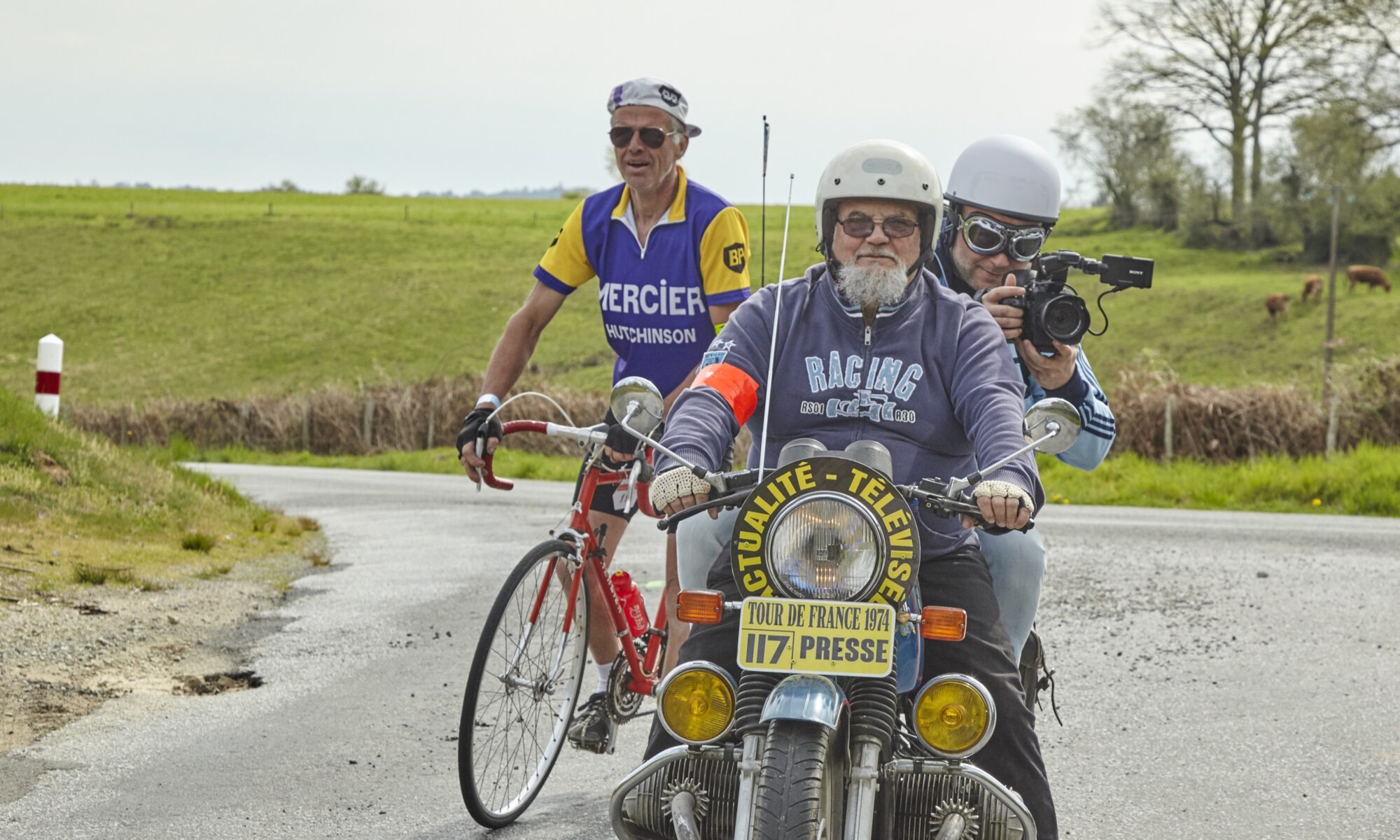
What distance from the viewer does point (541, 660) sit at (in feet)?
15.6

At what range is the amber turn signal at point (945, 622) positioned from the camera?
9.38ft

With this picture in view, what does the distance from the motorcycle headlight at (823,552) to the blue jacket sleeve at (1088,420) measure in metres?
1.69

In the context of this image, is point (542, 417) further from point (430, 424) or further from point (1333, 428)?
point (1333, 428)

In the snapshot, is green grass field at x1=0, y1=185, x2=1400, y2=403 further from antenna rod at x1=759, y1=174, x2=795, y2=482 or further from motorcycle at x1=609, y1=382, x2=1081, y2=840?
motorcycle at x1=609, y1=382, x2=1081, y2=840

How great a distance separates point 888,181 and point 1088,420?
3.83 feet

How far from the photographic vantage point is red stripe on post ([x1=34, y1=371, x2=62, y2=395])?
12.4 m

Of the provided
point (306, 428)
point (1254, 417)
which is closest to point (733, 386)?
point (1254, 417)

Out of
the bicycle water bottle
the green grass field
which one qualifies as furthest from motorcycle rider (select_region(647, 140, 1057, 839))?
the green grass field

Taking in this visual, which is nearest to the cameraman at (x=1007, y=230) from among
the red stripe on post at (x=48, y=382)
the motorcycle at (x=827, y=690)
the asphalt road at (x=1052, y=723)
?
the asphalt road at (x=1052, y=723)

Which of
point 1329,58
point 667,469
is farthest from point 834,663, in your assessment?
point 1329,58

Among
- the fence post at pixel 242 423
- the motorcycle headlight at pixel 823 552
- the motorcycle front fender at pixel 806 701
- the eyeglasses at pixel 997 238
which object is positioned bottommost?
the fence post at pixel 242 423

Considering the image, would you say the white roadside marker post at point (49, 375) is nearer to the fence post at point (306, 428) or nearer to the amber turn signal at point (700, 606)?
the amber turn signal at point (700, 606)

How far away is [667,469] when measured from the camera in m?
3.14

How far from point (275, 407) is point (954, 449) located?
33.0m
